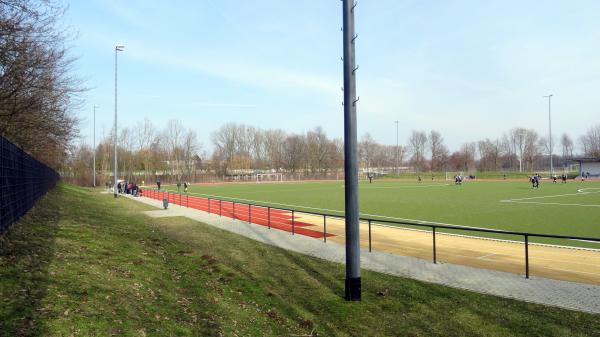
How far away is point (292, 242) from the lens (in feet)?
46.3

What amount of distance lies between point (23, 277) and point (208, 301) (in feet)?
9.11

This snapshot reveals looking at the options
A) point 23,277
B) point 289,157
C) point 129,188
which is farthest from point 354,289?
point 289,157

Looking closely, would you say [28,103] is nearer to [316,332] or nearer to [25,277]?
[25,277]

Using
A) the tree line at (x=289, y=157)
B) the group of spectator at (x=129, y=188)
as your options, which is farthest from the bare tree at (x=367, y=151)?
the group of spectator at (x=129, y=188)

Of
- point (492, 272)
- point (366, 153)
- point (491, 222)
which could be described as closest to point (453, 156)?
point (366, 153)

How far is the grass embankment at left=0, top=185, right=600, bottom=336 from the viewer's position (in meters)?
5.32

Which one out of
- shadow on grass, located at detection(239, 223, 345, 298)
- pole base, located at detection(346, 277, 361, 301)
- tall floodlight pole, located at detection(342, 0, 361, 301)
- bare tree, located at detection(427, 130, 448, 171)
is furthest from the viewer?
bare tree, located at detection(427, 130, 448, 171)

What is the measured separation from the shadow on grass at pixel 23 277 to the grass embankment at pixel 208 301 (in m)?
0.01

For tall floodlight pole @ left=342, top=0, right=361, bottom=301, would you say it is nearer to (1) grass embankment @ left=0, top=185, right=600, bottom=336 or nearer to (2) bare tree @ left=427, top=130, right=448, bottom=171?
(1) grass embankment @ left=0, top=185, right=600, bottom=336

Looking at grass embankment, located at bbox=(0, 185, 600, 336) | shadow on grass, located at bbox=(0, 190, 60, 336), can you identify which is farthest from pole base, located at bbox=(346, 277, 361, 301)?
shadow on grass, located at bbox=(0, 190, 60, 336)

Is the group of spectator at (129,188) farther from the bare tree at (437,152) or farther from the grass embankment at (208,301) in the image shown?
the bare tree at (437,152)

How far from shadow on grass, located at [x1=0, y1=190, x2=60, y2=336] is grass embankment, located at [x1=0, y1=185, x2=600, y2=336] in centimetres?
1

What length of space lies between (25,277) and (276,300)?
3994 millimetres

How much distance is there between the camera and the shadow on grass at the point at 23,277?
4629 millimetres
